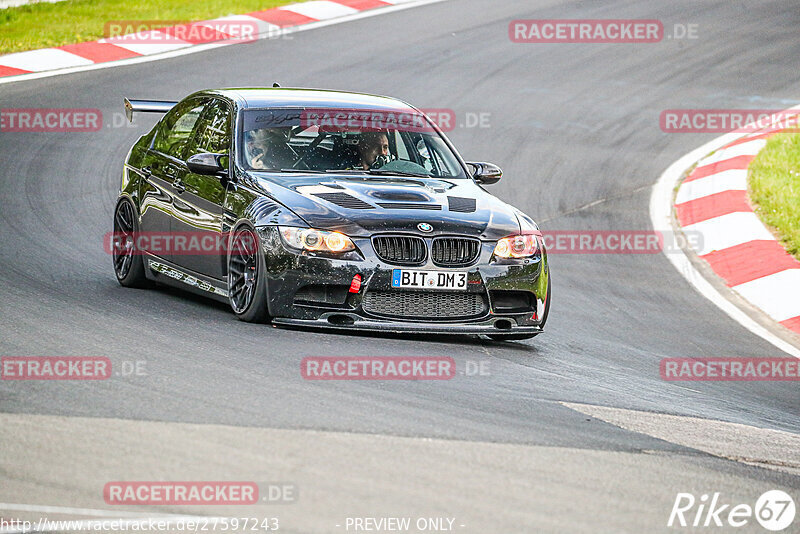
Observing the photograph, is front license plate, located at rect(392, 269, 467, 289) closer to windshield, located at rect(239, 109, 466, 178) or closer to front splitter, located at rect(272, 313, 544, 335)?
front splitter, located at rect(272, 313, 544, 335)

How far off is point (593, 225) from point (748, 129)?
188 inches

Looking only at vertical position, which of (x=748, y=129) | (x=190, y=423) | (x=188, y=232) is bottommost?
(x=748, y=129)

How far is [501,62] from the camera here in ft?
62.6

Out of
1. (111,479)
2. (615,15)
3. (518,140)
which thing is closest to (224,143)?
(111,479)

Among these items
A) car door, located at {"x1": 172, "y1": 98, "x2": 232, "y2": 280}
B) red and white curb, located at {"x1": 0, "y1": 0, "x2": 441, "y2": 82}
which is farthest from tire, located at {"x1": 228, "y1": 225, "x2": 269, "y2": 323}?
red and white curb, located at {"x1": 0, "y1": 0, "x2": 441, "y2": 82}

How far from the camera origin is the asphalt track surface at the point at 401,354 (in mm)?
4852

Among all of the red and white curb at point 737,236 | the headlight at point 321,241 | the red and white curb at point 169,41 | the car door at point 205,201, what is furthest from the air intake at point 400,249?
the red and white curb at point 169,41

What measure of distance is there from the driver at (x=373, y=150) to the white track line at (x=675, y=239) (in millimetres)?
3198

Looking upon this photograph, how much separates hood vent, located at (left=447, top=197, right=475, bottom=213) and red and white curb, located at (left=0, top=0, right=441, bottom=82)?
9.84 m

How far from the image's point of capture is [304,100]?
30.5 feet

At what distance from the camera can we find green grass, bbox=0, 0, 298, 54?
18.5 metres

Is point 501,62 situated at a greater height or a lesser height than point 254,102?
lesser

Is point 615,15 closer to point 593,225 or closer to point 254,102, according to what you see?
point 593,225

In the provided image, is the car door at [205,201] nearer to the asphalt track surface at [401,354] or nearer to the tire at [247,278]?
the tire at [247,278]
